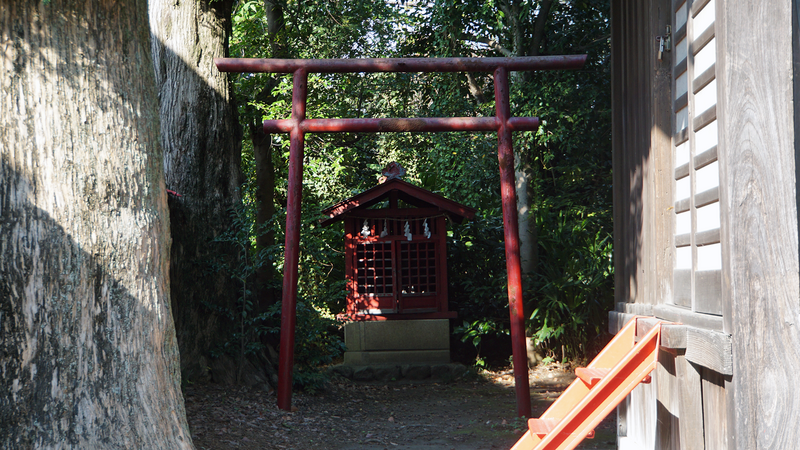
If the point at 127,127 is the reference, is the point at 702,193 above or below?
below

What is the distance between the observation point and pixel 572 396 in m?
3.22

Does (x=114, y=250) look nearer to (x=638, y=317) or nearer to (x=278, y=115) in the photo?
(x=638, y=317)

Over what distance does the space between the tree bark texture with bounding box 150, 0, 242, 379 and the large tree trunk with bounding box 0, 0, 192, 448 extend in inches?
125

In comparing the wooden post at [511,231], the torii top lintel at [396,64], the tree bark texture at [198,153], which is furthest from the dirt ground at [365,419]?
the torii top lintel at [396,64]

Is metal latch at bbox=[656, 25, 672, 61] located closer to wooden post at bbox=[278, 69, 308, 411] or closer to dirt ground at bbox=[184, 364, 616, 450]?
dirt ground at bbox=[184, 364, 616, 450]

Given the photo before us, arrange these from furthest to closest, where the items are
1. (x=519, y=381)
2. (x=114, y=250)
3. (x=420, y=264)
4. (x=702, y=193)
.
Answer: (x=420, y=264)
(x=519, y=381)
(x=114, y=250)
(x=702, y=193)

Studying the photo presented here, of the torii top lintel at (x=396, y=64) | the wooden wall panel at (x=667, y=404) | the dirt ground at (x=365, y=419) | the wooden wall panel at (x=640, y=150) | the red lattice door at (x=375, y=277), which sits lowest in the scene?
the dirt ground at (x=365, y=419)

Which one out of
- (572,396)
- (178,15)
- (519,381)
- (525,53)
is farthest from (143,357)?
(525,53)

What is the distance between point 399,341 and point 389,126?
4.22 metres

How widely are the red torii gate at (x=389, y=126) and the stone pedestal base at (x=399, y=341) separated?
130 inches

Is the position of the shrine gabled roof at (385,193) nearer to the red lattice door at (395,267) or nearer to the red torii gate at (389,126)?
the red lattice door at (395,267)

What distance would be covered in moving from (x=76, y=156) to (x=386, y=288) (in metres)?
6.89

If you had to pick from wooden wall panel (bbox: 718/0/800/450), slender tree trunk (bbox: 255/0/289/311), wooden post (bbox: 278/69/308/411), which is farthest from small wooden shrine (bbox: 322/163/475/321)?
wooden wall panel (bbox: 718/0/800/450)

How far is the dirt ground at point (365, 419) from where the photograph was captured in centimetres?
514
